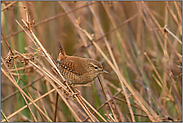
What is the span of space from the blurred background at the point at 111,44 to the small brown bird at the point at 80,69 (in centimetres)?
17

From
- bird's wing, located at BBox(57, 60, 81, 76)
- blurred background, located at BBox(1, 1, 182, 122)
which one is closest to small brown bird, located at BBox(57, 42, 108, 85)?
bird's wing, located at BBox(57, 60, 81, 76)

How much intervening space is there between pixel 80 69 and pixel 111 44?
1.53 meters

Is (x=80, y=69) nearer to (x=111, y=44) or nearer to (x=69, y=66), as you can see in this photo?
(x=69, y=66)

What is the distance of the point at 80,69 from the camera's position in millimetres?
2209

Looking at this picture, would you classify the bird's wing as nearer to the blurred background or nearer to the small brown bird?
the small brown bird

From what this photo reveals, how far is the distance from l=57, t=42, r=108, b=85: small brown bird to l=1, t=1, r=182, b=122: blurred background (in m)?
0.17

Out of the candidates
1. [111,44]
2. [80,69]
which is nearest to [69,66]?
[80,69]

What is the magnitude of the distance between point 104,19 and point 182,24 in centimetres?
217

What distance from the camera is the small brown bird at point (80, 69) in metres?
2.15

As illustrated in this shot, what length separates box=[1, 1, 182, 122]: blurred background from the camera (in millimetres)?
2498

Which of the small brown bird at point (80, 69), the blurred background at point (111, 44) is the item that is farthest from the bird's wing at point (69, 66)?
the blurred background at point (111, 44)

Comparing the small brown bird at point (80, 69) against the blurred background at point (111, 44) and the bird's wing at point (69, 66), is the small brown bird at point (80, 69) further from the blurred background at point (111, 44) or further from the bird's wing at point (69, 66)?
the blurred background at point (111, 44)

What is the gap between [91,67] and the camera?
218cm

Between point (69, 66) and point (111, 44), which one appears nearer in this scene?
point (69, 66)
